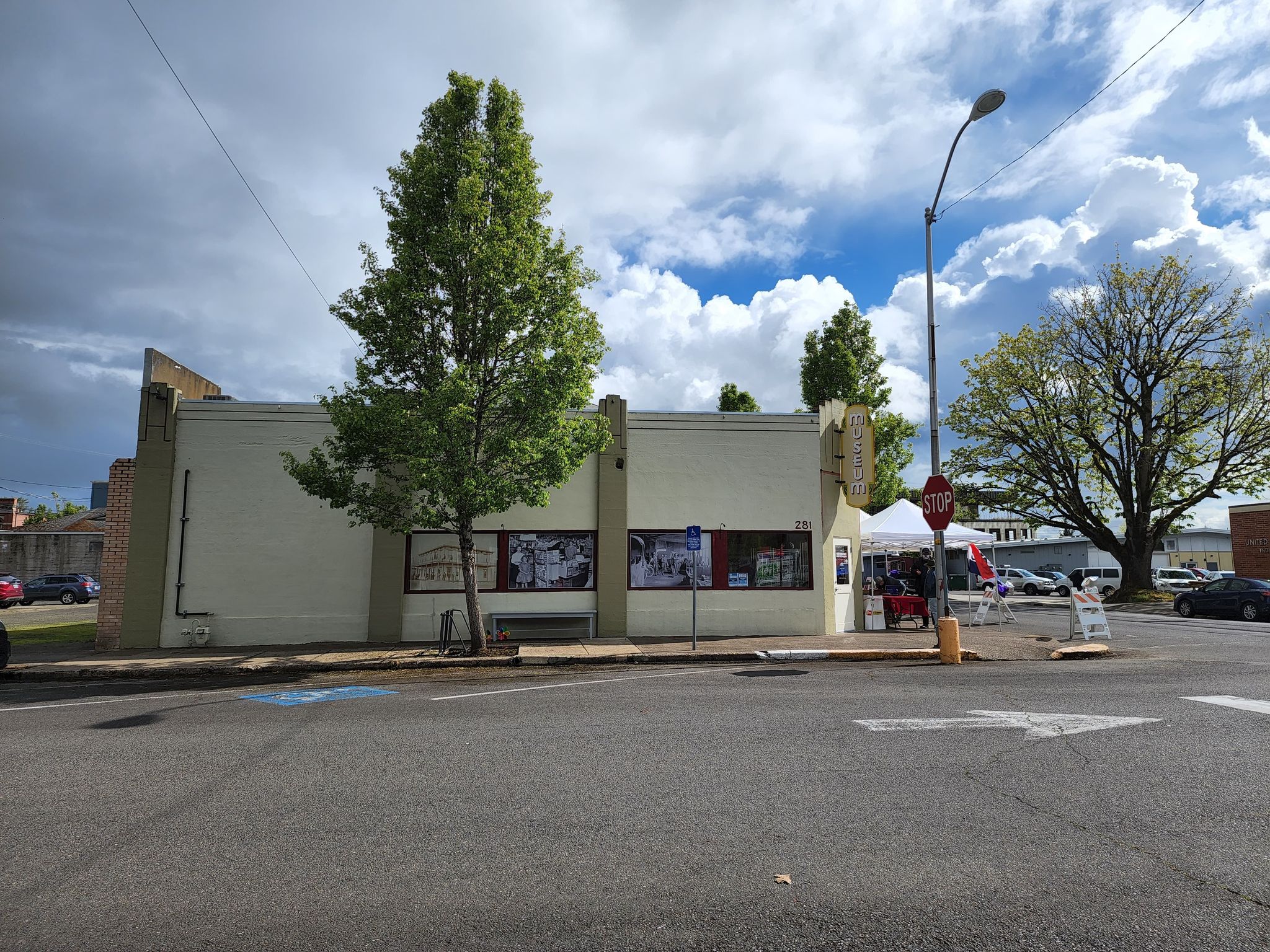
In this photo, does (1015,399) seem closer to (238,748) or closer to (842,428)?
(842,428)

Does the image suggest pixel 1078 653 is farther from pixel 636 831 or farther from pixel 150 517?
pixel 150 517

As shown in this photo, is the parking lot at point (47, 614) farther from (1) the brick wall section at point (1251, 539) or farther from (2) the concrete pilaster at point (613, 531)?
(1) the brick wall section at point (1251, 539)

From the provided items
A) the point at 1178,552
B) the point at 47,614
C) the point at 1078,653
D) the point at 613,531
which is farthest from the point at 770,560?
the point at 1178,552

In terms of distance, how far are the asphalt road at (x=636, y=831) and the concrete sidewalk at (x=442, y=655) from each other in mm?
5137

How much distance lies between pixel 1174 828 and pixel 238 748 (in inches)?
276

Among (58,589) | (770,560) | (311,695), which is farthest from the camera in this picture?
(58,589)

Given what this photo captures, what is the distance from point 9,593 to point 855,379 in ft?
127

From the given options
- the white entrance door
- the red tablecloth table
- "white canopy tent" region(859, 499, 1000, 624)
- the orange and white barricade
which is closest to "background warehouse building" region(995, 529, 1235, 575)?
"white canopy tent" region(859, 499, 1000, 624)

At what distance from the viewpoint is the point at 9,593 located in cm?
3500

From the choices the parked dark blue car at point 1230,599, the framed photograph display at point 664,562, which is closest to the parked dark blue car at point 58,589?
the framed photograph display at point 664,562

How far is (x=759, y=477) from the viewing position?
18.0 metres

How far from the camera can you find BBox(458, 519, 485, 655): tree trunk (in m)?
14.6

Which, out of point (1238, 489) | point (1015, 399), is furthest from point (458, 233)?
point (1238, 489)

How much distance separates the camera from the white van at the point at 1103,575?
148 ft
